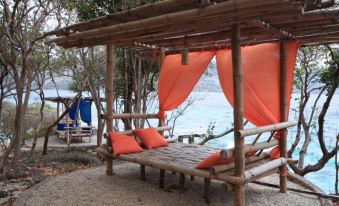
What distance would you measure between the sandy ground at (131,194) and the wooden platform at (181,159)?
0.37 meters

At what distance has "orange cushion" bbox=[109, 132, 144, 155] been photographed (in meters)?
4.70

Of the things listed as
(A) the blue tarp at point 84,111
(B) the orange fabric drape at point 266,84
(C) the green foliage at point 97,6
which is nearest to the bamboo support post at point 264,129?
(B) the orange fabric drape at point 266,84

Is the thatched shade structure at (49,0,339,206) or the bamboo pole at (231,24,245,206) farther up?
the thatched shade structure at (49,0,339,206)

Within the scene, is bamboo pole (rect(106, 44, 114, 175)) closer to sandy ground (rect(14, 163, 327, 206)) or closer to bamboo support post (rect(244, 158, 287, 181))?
sandy ground (rect(14, 163, 327, 206))

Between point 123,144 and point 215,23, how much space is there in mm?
2310

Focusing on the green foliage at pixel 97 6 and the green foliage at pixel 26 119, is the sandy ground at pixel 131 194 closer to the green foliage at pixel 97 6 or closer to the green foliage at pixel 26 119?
the green foliage at pixel 97 6

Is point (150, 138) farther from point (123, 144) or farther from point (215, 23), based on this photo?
point (215, 23)

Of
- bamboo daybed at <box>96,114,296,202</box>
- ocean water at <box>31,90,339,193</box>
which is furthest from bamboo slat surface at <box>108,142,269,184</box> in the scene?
ocean water at <box>31,90,339,193</box>

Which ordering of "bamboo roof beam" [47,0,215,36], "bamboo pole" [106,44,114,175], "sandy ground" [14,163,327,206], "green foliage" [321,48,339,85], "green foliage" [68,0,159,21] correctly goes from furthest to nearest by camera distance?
"green foliage" [68,0,159,21], "green foliage" [321,48,339,85], "bamboo pole" [106,44,114,175], "sandy ground" [14,163,327,206], "bamboo roof beam" [47,0,215,36]

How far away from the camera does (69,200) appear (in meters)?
3.92

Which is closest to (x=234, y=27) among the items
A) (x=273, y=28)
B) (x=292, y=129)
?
(x=273, y=28)

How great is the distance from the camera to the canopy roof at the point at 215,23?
2811mm

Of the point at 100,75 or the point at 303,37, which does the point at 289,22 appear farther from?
the point at 100,75

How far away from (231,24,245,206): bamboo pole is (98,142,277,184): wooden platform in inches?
4.7
